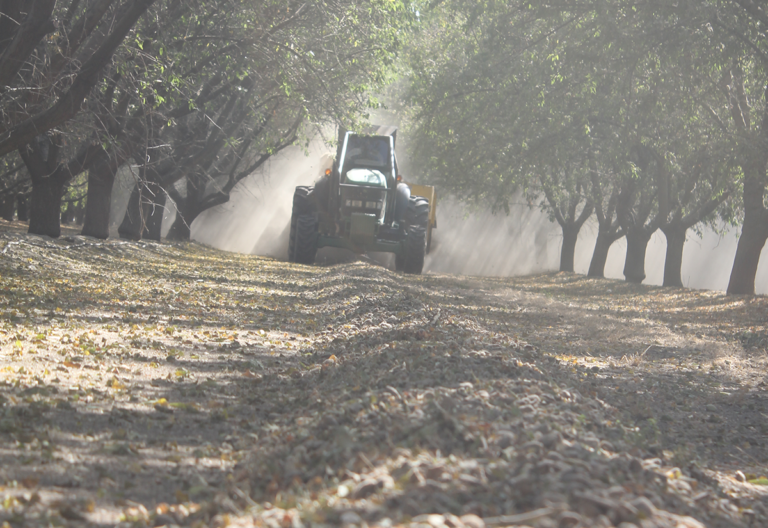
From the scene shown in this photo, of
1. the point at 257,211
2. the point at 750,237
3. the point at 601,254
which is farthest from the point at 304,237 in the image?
the point at 257,211

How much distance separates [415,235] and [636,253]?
1059 cm

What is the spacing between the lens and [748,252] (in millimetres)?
17359

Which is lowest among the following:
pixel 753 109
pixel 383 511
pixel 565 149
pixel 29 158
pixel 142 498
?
pixel 142 498

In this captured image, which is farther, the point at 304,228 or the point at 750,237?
the point at 304,228

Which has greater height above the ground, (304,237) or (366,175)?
(366,175)

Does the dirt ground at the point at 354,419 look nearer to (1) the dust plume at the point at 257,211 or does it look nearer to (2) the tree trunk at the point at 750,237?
(2) the tree trunk at the point at 750,237

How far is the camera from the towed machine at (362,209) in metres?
16.3

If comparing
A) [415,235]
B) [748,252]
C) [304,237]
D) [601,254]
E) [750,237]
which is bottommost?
[304,237]

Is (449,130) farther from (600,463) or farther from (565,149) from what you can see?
A: (600,463)

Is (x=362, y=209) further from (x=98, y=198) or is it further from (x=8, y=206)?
(x=8, y=206)

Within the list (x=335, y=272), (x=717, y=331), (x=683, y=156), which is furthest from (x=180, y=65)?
(x=683, y=156)

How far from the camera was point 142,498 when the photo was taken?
3119mm

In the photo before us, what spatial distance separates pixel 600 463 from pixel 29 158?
45.3 feet

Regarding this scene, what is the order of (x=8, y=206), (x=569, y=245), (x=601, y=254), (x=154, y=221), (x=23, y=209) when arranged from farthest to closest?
(x=569, y=245)
(x=601, y=254)
(x=23, y=209)
(x=8, y=206)
(x=154, y=221)
